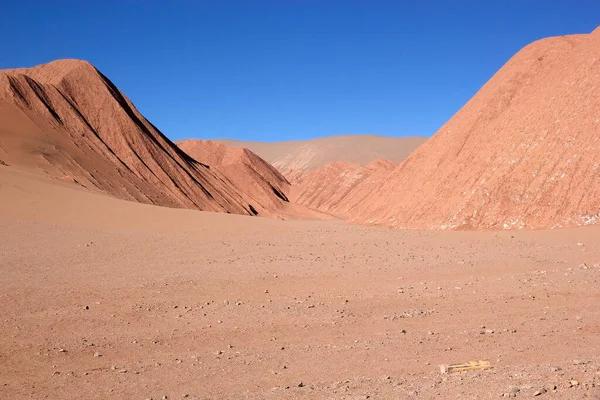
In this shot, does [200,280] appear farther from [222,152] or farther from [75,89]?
[222,152]

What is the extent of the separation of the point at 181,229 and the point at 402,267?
32.2ft

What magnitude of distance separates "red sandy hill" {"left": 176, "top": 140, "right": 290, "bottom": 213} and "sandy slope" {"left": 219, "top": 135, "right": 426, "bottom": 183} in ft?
163

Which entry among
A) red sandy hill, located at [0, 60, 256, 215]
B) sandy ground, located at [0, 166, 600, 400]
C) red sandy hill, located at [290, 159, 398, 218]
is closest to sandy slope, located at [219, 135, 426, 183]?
red sandy hill, located at [290, 159, 398, 218]

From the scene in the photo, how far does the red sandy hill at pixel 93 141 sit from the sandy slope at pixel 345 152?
277 feet

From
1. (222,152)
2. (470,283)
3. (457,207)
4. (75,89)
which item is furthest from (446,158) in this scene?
(222,152)

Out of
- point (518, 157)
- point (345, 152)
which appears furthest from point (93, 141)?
point (345, 152)

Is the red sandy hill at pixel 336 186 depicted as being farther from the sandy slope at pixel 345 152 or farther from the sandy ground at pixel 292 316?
the sandy ground at pixel 292 316

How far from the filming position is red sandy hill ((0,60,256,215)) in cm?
3812

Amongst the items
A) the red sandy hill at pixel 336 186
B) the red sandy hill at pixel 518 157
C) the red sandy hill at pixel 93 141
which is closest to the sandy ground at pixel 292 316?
the red sandy hill at pixel 518 157

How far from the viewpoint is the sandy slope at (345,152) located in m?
153

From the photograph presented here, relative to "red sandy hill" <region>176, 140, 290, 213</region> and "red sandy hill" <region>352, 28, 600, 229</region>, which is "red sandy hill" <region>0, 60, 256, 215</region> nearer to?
"red sandy hill" <region>176, 140, 290, 213</region>

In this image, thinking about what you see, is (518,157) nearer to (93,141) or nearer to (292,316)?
(292,316)

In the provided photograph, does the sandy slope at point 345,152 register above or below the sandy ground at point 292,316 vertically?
above

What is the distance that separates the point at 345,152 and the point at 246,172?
84453 millimetres
